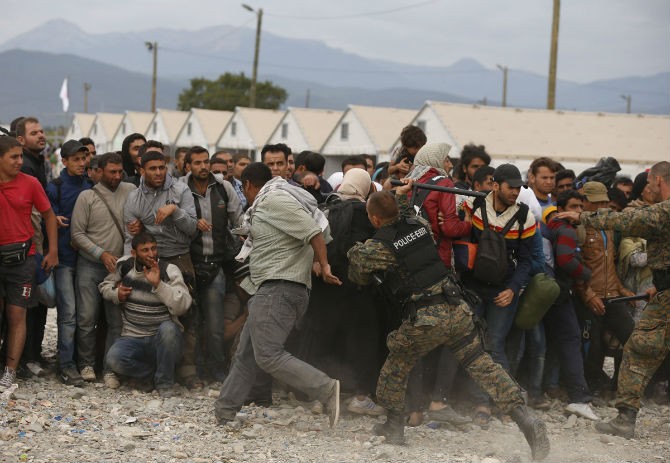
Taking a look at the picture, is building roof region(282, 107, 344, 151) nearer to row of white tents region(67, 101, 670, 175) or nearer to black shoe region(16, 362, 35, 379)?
row of white tents region(67, 101, 670, 175)

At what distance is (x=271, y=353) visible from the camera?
18.9 feet

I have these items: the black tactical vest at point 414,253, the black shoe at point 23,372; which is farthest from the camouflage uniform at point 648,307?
the black shoe at point 23,372

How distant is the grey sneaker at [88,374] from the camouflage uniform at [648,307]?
4.30 metres

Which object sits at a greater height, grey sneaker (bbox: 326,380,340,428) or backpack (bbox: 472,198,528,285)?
backpack (bbox: 472,198,528,285)

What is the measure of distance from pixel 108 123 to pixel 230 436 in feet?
226

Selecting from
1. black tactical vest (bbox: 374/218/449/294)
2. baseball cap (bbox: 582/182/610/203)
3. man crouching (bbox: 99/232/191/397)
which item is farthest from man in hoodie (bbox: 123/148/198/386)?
baseball cap (bbox: 582/182/610/203)

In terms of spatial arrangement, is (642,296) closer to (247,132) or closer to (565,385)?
(565,385)

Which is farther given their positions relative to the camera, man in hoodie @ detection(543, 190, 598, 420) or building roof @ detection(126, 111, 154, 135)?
building roof @ detection(126, 111, 154, 135)

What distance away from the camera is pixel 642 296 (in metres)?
6.76

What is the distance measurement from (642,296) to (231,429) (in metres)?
3.54

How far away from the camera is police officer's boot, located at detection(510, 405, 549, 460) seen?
533 centimetres

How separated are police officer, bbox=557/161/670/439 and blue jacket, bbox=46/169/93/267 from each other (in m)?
4.31

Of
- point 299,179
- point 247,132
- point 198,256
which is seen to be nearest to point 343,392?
point 198,256

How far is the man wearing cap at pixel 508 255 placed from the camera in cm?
630
